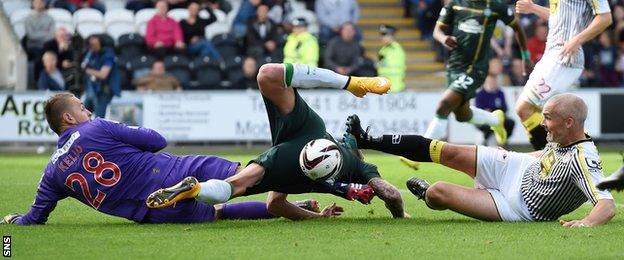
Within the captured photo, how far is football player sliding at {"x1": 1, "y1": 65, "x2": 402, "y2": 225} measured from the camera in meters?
9.48

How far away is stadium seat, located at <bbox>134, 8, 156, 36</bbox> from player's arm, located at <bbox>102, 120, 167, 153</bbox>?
17140 millimetres

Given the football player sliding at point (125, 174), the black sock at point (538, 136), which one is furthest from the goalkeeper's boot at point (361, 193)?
the black sock at point (538, 136)

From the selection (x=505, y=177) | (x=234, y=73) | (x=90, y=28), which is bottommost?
(x=234, y=73)

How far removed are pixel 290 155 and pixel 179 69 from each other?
16.0 meters

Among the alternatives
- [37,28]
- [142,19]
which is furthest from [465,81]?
[142,19]

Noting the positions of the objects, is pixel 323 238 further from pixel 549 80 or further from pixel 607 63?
pixel 607 63

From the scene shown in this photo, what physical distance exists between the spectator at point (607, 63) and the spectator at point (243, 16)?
7367 millimetres

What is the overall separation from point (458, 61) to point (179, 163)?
23.2 feet

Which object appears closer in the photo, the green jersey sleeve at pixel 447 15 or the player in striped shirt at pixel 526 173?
the player in striped shirt at pixel 526 173

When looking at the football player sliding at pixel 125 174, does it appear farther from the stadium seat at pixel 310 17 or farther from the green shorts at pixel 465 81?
the stadium seat at pixel 310 17

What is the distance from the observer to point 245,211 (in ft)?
33.8

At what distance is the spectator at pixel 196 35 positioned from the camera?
2602cm

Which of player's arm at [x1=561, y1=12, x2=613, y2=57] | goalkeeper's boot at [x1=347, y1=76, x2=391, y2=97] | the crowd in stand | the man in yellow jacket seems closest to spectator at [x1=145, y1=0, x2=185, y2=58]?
the crowd in stand

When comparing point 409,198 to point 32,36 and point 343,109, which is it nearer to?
point 343,109
